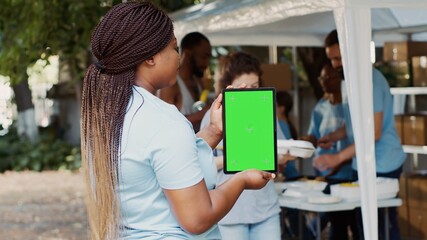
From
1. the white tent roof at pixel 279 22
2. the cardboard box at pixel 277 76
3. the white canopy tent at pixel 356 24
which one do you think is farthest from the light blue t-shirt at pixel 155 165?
the cardboard box at pixel 277 76

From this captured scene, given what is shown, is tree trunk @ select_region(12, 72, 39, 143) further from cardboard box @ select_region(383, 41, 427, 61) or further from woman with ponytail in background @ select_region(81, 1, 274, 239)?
woman with ponytail in background @ select_region(81, 1, 274, 239)

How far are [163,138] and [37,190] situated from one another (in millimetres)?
13243

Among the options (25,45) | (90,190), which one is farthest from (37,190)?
(90,190)

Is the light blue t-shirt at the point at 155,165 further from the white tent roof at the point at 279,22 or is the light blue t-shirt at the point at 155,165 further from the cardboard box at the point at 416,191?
the cardboard box at the point at 416,191

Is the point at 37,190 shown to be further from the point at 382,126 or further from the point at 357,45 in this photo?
the point at 357,45

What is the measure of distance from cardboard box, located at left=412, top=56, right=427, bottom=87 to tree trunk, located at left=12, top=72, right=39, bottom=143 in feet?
39.2

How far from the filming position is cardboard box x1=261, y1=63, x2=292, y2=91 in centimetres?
880

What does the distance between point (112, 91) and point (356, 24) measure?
97.8 inches

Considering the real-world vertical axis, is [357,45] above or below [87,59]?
above

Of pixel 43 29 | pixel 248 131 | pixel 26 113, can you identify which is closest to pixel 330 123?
pixel 43 29

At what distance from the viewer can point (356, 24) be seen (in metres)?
4.68

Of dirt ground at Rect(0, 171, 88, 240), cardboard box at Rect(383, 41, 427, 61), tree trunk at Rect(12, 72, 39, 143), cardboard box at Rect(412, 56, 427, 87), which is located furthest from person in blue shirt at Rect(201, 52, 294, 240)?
tree trunk at Rect(12, 72, 39, 143)

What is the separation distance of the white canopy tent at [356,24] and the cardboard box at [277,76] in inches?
19.3

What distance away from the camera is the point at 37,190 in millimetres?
15203
